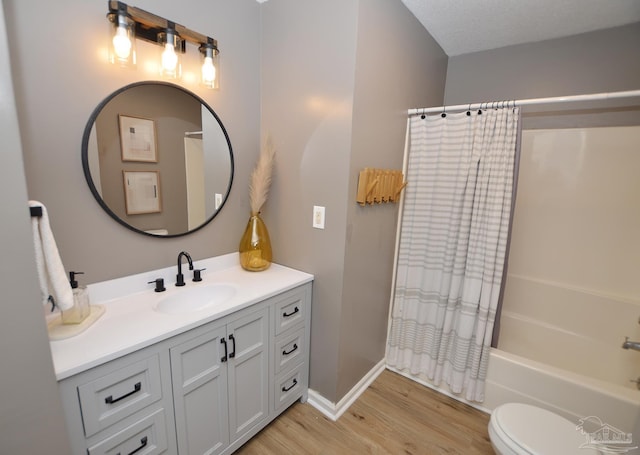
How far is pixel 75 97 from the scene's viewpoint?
49.3 inches

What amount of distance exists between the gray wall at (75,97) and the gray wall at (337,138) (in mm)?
408

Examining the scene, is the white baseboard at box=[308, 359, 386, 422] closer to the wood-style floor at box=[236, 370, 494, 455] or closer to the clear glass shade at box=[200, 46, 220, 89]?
the wood-style floor at box=[236, 370, 494, 455]

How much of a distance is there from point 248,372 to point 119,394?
0.60 meters

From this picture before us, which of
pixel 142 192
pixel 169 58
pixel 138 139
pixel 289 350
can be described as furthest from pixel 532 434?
pixel 169 58

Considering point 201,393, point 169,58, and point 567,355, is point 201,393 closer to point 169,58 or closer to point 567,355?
point 169,58

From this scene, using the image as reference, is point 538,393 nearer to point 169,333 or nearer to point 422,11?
point 169,333

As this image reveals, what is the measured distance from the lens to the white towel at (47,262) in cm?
90

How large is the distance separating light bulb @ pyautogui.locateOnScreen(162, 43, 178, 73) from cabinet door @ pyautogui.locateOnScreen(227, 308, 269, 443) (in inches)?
50.0

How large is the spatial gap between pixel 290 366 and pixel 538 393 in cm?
148

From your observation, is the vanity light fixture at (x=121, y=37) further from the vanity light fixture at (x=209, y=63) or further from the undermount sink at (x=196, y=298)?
the undermount sink at (x=196, y=298)

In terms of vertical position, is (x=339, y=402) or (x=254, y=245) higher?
(x=254, y=245)

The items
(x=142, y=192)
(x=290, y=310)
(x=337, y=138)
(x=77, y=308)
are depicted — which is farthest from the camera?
(x=290, y=310)

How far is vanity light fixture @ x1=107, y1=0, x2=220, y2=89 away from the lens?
4.13ft

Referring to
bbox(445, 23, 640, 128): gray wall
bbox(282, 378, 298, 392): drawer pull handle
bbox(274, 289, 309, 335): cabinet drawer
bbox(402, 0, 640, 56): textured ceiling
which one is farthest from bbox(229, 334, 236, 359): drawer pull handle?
bbox(445, 23, 640, 128): gray wall
